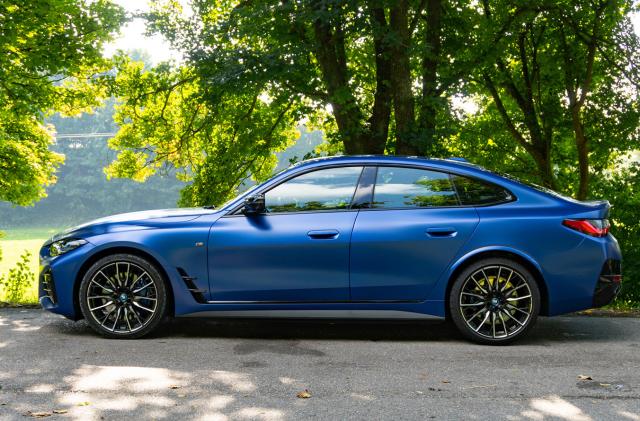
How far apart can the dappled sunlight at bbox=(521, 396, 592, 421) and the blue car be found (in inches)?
64.6

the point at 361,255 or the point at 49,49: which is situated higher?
the point at 49,49

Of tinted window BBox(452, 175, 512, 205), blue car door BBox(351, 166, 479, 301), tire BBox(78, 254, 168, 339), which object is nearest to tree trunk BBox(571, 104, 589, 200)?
tinted window BBox(452, 175, 512, 205)

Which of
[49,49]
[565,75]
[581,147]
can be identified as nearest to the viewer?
[49,49]

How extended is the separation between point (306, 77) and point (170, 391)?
801cm

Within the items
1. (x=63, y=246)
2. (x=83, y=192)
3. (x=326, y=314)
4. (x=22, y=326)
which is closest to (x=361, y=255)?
(x=326, y=314)

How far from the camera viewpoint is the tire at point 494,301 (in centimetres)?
628

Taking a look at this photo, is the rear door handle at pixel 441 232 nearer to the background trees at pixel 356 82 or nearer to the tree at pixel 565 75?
the background trees at pixel 356 82

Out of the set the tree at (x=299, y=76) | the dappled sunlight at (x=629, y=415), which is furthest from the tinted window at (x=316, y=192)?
the tree at (x=299, y=76)

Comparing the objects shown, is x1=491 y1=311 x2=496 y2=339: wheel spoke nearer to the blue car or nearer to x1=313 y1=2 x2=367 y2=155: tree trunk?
the blue car

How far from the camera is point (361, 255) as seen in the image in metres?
6.30

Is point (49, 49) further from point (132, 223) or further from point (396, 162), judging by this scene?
point (396, 162)

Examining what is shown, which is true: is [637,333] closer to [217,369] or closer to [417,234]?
[417,234]

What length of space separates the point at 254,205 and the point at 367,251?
1056 mm

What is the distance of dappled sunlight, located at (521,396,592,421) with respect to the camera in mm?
4328
